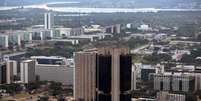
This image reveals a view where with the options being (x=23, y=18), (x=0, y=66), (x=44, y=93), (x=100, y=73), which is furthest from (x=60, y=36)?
(x=100, y=73)

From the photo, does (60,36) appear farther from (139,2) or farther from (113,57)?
(113,57)

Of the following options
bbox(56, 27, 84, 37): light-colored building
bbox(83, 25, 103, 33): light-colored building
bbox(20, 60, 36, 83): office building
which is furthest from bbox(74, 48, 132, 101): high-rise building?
bbox(56, 27, 84, 37): light-colored building

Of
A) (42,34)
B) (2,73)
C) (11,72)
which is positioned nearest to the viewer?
(2,73)

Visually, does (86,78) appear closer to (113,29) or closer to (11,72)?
(11,72)

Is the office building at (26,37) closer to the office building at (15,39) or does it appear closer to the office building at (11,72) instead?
the office building at (15,39)

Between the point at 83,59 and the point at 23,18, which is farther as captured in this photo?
the point at 23,18

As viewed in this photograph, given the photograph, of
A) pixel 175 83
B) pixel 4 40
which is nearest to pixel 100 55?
pixel 175 83

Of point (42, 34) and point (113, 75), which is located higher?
point (42, 34)

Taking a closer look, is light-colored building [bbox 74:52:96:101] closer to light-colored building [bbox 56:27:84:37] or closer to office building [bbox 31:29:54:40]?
office building [bbox 31:29:54:40]
